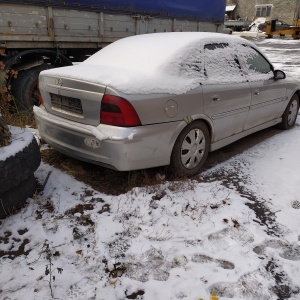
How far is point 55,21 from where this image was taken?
5004mm

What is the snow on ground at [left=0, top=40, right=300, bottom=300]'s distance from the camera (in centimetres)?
208

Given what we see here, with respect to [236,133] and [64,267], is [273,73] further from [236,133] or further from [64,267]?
[64,267]

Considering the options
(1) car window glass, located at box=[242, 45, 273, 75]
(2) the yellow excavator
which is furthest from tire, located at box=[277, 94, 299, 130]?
(2) the yellow excavator

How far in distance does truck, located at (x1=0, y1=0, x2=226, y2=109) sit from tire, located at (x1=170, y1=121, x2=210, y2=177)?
7.36ft

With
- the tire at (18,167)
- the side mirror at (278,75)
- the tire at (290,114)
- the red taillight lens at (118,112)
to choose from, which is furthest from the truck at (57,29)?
the tire at (290,114)

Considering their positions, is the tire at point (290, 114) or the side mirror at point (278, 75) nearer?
the side mirror at point (278, 75)

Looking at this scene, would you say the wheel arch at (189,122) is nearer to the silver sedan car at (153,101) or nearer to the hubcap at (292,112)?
the silver sedan car at (153,101)

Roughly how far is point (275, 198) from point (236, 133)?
120 cm

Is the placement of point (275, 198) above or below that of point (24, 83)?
below

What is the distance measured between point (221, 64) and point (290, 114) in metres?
2.27

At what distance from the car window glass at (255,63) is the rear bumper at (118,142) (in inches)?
66.4

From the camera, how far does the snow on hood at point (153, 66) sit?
2.93 meters

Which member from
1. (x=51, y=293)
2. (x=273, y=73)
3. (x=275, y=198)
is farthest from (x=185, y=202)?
(x=273, y=73)

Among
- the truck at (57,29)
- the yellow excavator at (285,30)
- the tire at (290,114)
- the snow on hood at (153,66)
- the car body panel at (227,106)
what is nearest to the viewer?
the snow on hood at (153,66)
